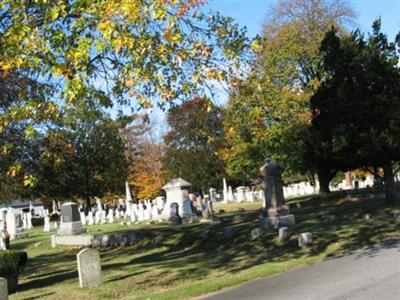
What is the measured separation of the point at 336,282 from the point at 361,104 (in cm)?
1720

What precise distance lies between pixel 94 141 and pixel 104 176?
14.8 feet

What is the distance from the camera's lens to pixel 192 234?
22.2 meters

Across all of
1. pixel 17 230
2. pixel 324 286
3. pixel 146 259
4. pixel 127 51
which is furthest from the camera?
pixel 17 230

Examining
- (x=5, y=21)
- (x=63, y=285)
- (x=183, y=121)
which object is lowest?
(x=63, y=285)

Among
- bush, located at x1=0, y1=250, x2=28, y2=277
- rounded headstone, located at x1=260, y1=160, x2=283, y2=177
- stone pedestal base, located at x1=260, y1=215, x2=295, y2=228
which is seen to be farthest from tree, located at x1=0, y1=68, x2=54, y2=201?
rounded headstone, located at x1=260, y1=160, x2=283, y2=177

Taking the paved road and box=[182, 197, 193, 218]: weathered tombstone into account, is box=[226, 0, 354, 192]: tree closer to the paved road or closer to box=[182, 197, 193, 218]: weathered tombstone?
box=[182, 197, 193, 218]: weathered tombstone

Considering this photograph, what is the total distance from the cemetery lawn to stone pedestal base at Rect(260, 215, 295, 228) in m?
0.39

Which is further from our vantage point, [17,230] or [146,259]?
[17,230]

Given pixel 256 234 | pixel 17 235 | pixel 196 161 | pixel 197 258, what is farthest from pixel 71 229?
pixel 196 161

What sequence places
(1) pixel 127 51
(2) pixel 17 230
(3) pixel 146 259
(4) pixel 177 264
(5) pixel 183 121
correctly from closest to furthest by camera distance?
(1) pixel 127 51
(4) pixel 177 264
(3) pixel 146 259
(2) pixel 17 230
(5) pixel 183 121

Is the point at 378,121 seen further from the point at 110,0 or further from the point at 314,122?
the point at 110,0

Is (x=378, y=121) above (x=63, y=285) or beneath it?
above

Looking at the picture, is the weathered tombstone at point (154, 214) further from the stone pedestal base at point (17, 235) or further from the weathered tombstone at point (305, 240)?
the weathered tombstone at point (305, 240)

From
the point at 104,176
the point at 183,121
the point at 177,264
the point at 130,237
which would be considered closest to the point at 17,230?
A: the point at 130,237
